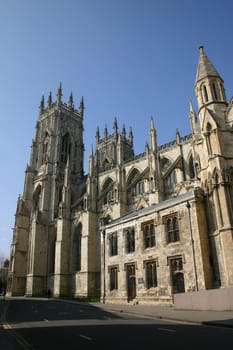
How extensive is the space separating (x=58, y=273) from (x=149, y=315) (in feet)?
103

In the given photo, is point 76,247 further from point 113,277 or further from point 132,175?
point 113,277

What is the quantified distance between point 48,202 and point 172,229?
120 feet

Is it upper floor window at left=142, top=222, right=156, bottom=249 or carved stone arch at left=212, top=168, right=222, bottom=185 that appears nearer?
carved stone arch at left=212, top=168, right=222, bottom=185

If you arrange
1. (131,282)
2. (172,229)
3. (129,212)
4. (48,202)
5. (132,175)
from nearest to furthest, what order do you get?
(172,229) → (131,282) → (129,212) → (132,175) → (48,202)

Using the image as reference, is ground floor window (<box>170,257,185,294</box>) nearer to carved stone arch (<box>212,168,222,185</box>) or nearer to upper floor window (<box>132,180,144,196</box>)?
carved stone arch (<box>212,168,222,185</box>)

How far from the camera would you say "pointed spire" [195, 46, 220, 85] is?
2198 centimetres

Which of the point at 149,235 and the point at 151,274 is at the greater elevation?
the point at 149,235

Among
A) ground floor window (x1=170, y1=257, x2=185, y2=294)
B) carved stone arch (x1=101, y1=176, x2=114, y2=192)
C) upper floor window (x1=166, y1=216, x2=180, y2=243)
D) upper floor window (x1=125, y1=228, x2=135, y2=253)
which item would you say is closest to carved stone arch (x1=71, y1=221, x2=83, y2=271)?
carved stone arch (x1=101, y1=176, x2=114, y2=192)

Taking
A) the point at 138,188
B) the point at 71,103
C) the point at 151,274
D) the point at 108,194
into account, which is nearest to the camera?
the point at 151,274

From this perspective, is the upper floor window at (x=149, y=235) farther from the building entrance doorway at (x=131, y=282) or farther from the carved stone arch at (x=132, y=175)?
the carved stone arch at (x=132, y=175)

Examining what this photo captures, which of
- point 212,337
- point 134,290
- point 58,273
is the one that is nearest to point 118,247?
point 134,290

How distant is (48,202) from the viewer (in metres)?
53.1

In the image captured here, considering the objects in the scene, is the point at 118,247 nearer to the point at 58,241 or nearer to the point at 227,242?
the point at 227,242

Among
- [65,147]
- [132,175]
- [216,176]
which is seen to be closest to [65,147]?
[65,147]
